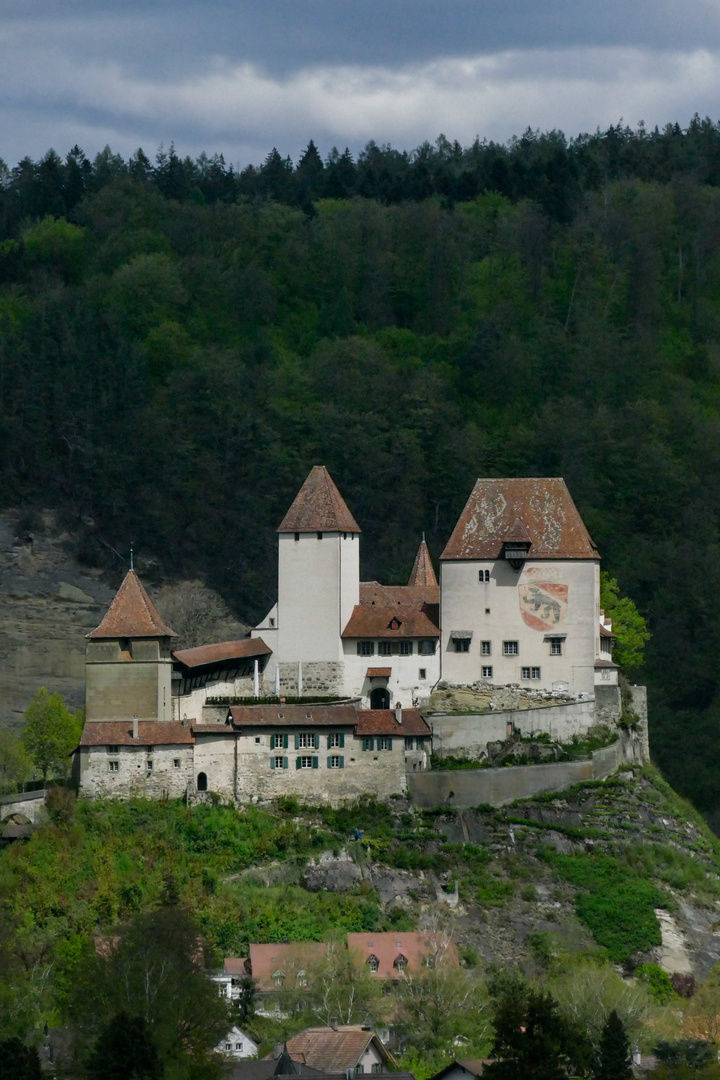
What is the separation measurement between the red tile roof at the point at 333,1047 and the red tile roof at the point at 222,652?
17715mm

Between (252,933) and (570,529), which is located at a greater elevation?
(570,529)

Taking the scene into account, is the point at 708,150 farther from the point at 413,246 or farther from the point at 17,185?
the point at 17,185

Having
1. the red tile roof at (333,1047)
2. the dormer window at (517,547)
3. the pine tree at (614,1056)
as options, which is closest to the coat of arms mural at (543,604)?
the dormer window at (517,547)

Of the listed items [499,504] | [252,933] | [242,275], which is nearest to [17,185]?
[242,275]

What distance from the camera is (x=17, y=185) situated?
147125 millimetres

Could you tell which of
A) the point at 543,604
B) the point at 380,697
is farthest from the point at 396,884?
the point at 543,604

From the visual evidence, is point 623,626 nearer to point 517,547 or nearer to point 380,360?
point 517,547

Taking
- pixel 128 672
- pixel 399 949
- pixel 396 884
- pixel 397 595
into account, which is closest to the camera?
pixel 399 949

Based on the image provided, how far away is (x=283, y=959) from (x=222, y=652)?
47.7 ft

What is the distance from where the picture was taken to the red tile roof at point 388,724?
76.4m

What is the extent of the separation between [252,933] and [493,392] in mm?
56926

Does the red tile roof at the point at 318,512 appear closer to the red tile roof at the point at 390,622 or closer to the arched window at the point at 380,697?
the red tile roof at the point at 390,622

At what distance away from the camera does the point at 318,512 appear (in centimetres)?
8200

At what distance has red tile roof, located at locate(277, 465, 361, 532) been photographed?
268 feet
